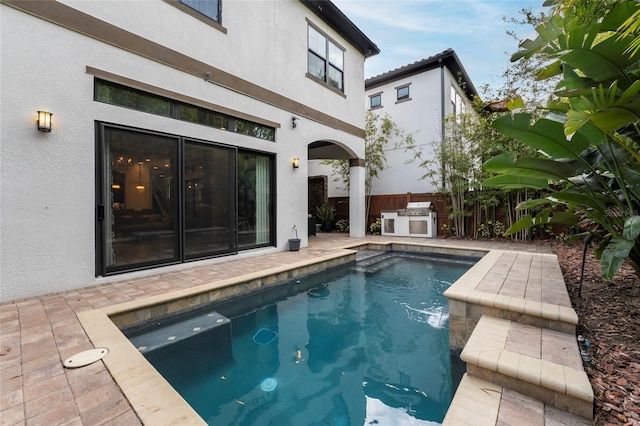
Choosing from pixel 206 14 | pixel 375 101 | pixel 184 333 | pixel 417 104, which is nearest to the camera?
pixel 184 333

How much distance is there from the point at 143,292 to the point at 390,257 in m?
6.13

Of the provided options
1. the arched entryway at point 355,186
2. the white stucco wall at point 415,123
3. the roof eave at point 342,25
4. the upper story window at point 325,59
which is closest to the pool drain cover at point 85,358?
the upper story window at point 325,59

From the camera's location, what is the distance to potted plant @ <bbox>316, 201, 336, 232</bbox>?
41.4ft

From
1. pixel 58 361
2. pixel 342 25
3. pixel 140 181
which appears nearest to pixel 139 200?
pixel 140 181

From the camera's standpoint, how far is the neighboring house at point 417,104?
36.7 ft

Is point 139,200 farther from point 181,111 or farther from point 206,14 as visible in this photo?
point 206,14

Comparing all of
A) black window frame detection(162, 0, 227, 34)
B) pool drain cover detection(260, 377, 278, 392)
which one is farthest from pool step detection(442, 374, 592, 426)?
black window frame detection(162, 0, 227, 34)

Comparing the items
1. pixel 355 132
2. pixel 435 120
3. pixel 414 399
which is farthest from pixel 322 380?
pixel 435 120

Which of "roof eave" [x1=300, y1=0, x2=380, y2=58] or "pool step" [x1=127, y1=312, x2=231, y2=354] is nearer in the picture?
"pool step" [x1=127, y1=312, x2=231, y2=354]

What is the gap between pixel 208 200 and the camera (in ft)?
18.5

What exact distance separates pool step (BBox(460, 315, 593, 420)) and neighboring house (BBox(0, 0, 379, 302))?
192 inches

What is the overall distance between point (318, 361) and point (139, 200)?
388 centimetres

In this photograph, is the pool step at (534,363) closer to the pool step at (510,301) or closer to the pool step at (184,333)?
the pool step at (510,301)

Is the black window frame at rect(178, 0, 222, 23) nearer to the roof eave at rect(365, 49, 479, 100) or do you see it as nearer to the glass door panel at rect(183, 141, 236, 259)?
the glass door panel at rect(183, 141, 236, 259)
